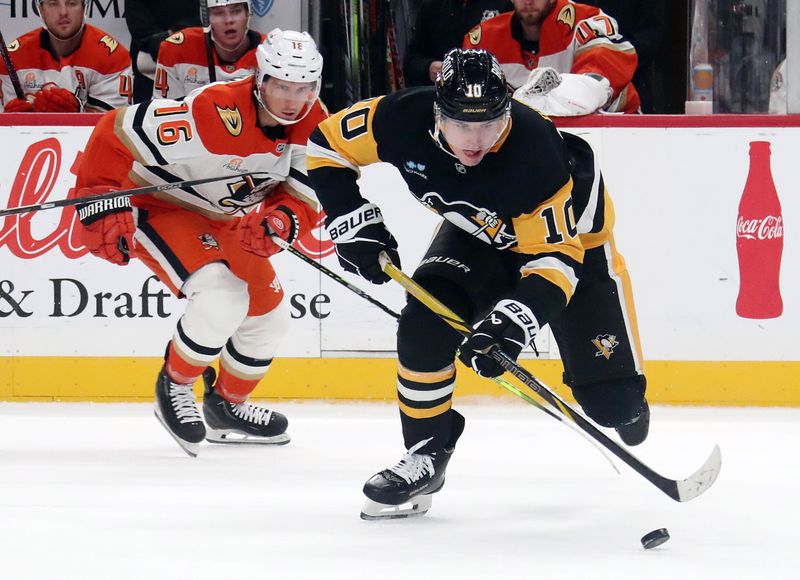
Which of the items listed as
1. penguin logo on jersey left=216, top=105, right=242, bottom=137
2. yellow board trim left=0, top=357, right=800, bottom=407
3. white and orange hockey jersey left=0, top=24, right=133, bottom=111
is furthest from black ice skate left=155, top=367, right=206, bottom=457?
white and orange hockey jersey left=0, top=24, right=133, bottom=111

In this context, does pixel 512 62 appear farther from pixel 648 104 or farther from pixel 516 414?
pixel 516 414

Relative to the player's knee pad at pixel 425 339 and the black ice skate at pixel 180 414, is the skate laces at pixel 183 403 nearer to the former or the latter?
the black ice skate at pixel 180 414

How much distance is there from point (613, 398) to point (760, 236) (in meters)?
1.57

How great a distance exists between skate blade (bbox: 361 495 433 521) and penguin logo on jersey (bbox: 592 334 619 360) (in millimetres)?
564

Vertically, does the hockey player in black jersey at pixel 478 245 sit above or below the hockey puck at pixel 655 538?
above

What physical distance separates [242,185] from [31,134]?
4.02 feet

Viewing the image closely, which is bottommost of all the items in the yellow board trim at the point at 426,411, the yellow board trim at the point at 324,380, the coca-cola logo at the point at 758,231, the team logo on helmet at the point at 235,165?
the yellow board trim at the point at 324,380

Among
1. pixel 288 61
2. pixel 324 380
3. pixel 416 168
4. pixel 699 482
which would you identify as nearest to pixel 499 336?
pixel 416 168

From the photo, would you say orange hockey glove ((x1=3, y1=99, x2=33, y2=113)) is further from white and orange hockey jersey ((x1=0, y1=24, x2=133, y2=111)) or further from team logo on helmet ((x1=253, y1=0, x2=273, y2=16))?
team logo on helmet ((x1=253, y1=0, x2=273, y2=16))

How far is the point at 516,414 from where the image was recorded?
4477 mm

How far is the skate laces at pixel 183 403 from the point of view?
146 inches

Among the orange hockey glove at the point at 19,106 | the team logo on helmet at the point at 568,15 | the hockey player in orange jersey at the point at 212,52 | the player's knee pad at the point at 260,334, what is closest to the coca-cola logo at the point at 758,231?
the team logo on helmet at the point at 568,15

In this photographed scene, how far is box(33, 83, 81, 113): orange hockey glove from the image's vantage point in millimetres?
4730

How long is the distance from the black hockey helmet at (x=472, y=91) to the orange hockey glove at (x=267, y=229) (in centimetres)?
102
